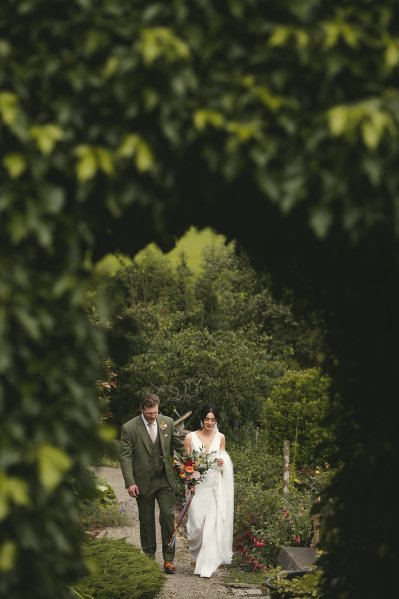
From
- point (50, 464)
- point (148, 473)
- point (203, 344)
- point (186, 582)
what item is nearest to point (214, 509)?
point (186, 582)

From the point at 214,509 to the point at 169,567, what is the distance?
0.83 meters

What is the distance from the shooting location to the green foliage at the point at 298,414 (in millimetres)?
14719

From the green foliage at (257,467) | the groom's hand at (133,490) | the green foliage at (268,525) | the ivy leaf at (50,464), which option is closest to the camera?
the ivy leaf at (50,464)

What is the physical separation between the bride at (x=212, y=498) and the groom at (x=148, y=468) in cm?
64

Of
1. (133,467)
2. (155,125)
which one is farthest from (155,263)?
(155,125)

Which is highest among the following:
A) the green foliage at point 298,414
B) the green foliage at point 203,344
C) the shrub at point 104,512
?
the green foliage at point 203,344

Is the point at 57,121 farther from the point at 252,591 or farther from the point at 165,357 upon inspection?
the point at 165,357

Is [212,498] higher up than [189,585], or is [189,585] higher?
[212,498]

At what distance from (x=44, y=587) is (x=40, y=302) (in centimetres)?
102

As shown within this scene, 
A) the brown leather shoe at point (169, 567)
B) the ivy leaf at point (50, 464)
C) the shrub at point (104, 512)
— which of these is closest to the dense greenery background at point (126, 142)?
the ivy leaf at point (50, 464)

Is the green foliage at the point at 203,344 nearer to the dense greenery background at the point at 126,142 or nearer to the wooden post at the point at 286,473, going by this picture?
the wooden post at the point at 286,473

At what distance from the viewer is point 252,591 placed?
9.20m

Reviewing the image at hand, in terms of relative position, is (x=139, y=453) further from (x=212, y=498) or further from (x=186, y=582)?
(x=186, y=582)

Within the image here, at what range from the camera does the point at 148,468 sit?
9.59m
